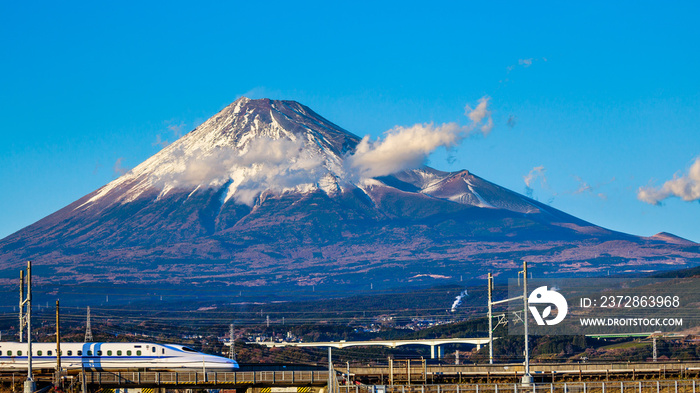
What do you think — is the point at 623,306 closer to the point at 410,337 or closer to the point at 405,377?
the point at 410,337

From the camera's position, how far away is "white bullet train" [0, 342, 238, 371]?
246 feet

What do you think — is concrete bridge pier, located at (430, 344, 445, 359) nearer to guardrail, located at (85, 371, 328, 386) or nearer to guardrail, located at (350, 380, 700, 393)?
guardrail, located at (85, 371, 328, 386)

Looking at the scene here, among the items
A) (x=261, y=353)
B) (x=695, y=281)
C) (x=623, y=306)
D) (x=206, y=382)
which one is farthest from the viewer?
(x=695, y=281)

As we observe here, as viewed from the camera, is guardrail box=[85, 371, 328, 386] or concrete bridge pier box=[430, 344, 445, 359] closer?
guardrail box=[85, 371, 328, 386]

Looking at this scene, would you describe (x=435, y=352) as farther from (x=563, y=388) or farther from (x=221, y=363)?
(x=563, y=388)

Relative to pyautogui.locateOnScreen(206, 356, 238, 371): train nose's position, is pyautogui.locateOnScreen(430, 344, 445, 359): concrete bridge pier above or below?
below

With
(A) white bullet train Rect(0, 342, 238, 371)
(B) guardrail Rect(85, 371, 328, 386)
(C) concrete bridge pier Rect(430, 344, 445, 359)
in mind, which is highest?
(A) white bullet train Rect(0, 342, 238, 371)

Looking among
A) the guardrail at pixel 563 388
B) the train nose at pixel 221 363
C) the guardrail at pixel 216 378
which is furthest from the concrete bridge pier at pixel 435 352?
the guardrail at pixel 563 388

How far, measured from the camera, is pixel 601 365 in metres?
A: 74.5

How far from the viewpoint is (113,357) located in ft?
250

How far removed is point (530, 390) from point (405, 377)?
53.3 feet

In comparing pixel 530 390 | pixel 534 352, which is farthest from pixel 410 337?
pixel 530 390

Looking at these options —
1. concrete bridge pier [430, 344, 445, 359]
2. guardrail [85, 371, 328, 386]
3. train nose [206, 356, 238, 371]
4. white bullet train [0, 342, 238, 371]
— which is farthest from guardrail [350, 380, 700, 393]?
concrete bridge pier [430, 344, 445, 359]

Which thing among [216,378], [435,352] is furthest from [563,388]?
[435,352]
